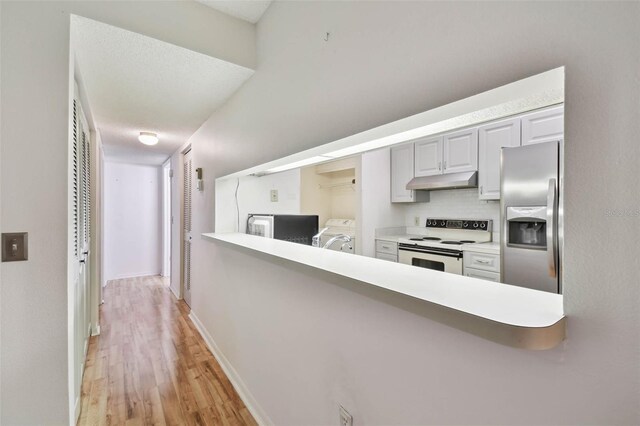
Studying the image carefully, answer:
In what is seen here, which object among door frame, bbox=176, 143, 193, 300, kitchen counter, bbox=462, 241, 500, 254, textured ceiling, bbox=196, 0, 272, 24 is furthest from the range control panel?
door frame, bbox=176, 143, 193, 300

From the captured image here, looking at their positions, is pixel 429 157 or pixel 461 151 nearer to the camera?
pixel 461 151

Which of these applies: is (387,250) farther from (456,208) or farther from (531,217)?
(531,217)

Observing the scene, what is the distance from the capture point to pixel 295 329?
1480 mm

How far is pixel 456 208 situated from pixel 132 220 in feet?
17.8

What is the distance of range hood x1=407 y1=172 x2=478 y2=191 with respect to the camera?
127 inches

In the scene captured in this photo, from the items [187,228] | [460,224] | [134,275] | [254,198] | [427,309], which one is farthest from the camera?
[134,275]

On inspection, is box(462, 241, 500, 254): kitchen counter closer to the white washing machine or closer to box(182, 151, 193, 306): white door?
the white washing machine

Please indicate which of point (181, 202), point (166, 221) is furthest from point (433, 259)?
point (166, 221)

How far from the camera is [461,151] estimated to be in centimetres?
341

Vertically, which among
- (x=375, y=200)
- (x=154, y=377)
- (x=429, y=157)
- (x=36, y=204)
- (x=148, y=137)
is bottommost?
(x=154, y=377)

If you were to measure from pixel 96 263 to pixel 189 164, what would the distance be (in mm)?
1483

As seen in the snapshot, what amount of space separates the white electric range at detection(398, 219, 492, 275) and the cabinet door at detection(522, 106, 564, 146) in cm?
99

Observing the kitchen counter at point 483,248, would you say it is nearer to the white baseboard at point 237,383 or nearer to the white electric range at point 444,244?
the white electric range at point 444,244

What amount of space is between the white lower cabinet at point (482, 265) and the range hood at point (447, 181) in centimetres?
81
